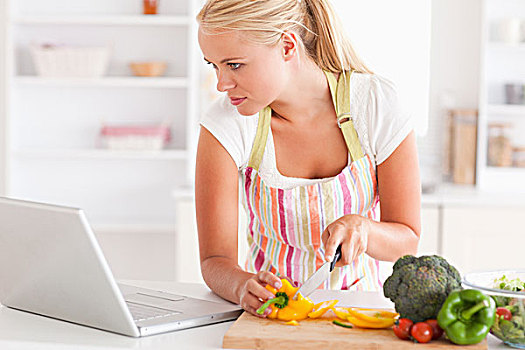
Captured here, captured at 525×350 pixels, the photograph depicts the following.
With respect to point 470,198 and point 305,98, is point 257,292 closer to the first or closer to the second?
point 305,98

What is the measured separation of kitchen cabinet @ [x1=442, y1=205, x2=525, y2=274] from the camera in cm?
354

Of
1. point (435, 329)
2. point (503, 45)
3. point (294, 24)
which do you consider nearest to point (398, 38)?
point (503, 45)

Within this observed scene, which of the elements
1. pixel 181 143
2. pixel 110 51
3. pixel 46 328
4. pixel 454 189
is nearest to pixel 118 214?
pixel 181 143

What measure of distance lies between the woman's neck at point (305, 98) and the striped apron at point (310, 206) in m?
0.03

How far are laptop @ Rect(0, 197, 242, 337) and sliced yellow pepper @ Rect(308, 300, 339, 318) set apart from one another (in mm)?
174

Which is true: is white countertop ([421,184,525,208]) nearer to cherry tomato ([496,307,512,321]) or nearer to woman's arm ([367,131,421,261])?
woman's arm ([367,131,421,261])

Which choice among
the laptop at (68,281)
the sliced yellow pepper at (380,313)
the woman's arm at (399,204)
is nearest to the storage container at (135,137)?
the woman's arm at (399,204)

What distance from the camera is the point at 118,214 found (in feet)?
13.7

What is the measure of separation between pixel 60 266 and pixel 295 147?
2.44ft

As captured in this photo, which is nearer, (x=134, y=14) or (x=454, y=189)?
(x=454, y=189)

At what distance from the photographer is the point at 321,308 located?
1438mm

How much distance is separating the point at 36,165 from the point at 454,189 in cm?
217

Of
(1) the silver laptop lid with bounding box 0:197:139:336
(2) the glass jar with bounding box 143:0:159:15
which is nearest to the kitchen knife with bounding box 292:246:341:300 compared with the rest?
(1) the silver laptop lid with bounding box 0:197:139:336

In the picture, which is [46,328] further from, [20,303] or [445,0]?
[445,0]
